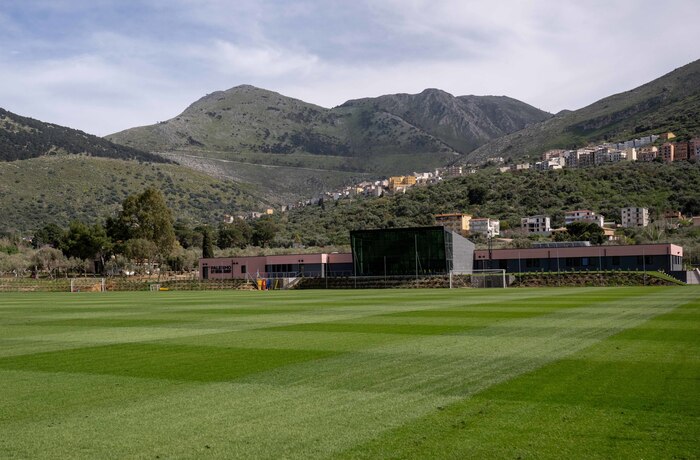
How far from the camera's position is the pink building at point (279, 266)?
88.3 m

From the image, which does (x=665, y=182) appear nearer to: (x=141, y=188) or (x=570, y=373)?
(x=141, y=188)

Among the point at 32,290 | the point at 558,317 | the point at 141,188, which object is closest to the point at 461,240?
the point at 32,290

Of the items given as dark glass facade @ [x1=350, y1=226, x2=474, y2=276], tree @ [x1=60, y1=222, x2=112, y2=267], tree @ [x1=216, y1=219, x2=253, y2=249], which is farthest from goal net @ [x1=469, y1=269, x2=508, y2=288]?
tree @ [x1=216, y1=219, x2=253, y2=249]

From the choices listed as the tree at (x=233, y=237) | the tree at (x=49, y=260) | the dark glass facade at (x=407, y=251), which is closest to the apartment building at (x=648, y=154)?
the tree at (x=233, y=237)

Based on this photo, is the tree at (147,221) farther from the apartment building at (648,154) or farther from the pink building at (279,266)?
the apartment building at (648,154)

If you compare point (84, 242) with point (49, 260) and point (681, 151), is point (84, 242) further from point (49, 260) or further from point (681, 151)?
point (681, 151)

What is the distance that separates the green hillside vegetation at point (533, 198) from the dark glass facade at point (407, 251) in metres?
48.8

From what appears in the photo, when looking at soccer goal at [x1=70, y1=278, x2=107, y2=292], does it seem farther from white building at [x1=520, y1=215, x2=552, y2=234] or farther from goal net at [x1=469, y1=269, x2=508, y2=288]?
white building at [x1=520, y1=215, x2=552, y2=234]

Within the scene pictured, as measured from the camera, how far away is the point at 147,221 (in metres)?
101

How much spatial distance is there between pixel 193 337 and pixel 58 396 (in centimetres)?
876

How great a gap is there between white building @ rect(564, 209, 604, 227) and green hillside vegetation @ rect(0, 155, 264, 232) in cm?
9389

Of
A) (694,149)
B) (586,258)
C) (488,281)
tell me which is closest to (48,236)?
(488,281)

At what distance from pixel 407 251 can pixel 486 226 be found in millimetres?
55947

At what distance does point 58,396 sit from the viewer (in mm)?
11031
